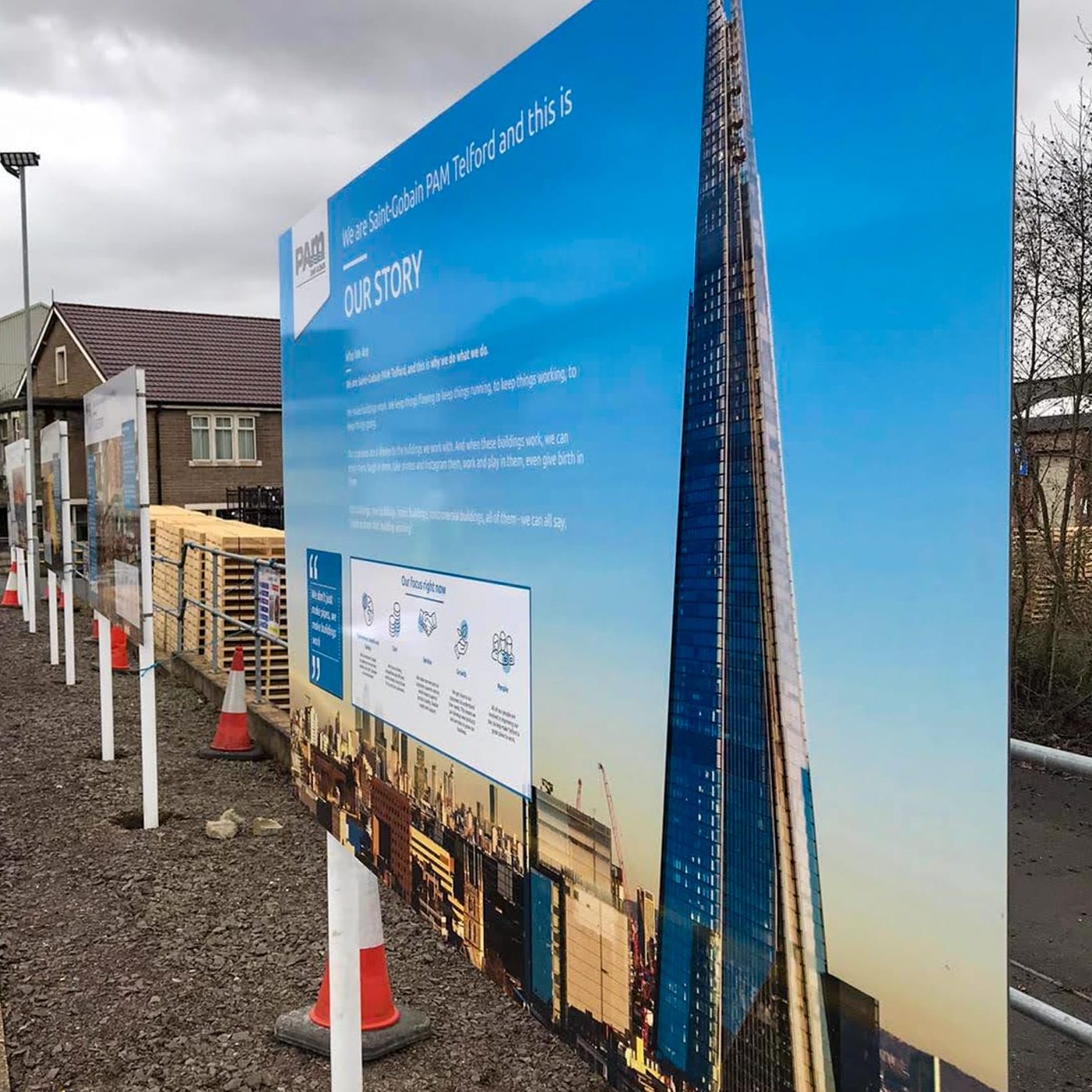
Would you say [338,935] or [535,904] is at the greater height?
[535,904]

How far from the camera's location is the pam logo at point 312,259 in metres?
2.81

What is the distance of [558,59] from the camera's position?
1.78 metres

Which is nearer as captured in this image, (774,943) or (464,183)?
(774,943)

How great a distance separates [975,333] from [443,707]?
141 centimetres

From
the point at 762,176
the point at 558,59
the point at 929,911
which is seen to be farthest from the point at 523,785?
the point at 558,59

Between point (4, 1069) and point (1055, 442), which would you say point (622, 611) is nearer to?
point (4, 1069)

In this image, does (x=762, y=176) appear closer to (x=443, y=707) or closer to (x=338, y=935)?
(x=443, y=707)

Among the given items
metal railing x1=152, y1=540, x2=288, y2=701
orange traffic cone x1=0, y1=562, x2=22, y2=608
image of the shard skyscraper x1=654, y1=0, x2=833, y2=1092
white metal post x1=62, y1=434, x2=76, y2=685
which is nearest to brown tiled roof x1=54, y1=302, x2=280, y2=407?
orange traffic cone x1=0, y1=562, x2=22, y2=608

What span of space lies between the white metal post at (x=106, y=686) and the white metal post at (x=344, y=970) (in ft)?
16.2

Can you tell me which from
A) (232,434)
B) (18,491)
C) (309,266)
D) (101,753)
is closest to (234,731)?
(101,753)

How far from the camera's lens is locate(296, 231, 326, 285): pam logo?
9.23 ft

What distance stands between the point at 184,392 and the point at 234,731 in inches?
1098

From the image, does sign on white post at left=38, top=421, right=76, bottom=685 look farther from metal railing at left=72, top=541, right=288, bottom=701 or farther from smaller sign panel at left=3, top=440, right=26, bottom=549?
smaller sign panel at left=3, top=440, right=26, bottom=549

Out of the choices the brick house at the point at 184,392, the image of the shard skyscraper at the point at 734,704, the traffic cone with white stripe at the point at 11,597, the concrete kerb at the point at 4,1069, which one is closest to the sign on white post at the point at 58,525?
the traffic cone with white stripe at the point at 11,597
